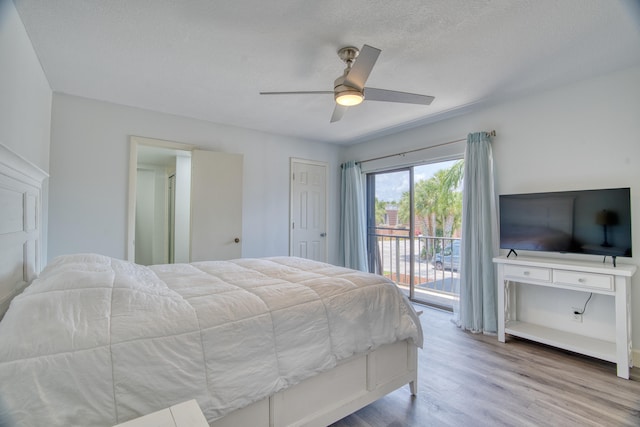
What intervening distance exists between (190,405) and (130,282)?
741 mm

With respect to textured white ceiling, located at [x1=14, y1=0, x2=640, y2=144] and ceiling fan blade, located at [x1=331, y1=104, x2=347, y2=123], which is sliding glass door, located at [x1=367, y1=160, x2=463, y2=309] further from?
ceiling fan blade, located at [x1=331, y1=104, x2=347, y2=123]

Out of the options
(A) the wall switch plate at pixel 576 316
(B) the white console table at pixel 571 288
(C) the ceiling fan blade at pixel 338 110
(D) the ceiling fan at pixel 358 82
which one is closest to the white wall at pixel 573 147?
(A) the wall switch plate at pixel 576 316

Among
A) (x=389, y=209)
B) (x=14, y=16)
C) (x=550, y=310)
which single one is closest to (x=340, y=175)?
(x=389, y=209)

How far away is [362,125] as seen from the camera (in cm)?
397

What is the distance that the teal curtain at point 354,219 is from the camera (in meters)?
4.71

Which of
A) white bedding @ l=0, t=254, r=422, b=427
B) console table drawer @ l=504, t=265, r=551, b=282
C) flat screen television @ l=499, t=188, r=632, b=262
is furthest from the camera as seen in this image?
console table drawer @ l=504, t=265, r=551, b=282

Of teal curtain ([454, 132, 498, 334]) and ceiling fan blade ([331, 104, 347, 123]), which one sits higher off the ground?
ceiling fan blade ([331, 104, 347, 123])

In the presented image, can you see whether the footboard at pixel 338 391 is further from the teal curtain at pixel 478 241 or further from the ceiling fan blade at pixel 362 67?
the ceiling fan blade at pixel 362 67

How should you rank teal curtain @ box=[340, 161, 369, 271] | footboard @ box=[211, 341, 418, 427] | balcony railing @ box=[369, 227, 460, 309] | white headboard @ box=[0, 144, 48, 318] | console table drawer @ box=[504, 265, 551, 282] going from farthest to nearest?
teal curtain @ box=[340, 161, 369, 271] < balcony railing @ box=[369, 227, 460, 309] < console table drawer @ box=[504, 265, 551, 282] < footboard @ box=[211, 341, 418, 427] < white headboard @ box=[0, 144, 48, 318]

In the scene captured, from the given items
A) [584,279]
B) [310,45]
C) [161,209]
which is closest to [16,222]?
[310,45]

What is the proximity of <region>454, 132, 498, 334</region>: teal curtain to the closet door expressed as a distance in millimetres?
2752

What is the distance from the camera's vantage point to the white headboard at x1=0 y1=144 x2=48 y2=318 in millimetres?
1278

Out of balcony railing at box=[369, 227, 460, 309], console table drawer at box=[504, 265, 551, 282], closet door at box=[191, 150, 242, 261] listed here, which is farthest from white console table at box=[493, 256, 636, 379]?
closet door at box=[191, 150, 242, 261]

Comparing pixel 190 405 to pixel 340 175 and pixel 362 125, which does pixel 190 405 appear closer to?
pixel 362 125
